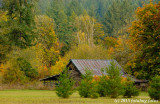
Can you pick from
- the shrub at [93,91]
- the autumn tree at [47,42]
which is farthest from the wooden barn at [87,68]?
the autumn tree at [47,42]

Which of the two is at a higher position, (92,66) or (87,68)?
(87,68)

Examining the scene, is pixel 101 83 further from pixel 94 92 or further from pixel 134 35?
pixel 134 35

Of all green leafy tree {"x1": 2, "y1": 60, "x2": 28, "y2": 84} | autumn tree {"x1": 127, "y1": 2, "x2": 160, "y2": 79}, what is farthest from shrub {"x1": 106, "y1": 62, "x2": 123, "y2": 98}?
green leafy tree {"x1": 2, "y1": 60, "x2": 28, "y2": 84}

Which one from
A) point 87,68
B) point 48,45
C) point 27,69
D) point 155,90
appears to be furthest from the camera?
point 48,45

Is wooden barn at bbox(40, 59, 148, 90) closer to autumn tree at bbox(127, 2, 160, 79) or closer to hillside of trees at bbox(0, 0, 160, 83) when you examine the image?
hillside of trees at bbox(0, 0, 160, 83)

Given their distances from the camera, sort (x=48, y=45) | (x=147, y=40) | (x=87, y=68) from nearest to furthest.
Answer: (x=147, y=40) → (x=87, y=68) → (x=48, y=45)

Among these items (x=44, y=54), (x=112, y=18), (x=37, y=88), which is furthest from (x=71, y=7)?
(x=37, y=88)

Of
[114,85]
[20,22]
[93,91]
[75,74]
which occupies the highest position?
[114,85]

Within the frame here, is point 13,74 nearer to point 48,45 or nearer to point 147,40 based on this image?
point 147,40

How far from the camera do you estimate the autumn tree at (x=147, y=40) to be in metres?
42.4

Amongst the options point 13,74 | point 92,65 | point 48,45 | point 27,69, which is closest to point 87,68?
point 92,65

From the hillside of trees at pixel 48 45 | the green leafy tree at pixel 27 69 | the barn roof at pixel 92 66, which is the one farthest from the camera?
the green leafy tree at pixel 27 69

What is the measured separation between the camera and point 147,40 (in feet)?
144

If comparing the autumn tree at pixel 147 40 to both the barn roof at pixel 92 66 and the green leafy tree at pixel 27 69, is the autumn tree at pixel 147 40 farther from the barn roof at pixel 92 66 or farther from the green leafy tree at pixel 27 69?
the green leafy tree at pixel 27 69
